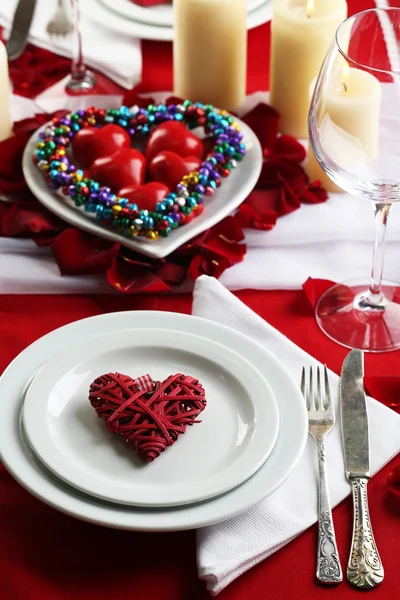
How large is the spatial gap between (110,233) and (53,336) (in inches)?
9.0

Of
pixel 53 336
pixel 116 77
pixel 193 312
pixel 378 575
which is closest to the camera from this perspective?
pixel 378 575

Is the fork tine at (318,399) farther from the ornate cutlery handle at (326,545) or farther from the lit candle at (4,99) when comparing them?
the lit candle at (4,99)

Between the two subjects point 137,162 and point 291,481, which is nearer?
point 291,481

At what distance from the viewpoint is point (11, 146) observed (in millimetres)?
1080

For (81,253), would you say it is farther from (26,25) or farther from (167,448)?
(26,25)

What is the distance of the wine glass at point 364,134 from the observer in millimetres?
765

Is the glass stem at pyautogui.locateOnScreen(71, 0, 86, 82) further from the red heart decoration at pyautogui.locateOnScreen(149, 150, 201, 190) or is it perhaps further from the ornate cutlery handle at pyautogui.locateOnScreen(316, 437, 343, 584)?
the ornate cutlery handle at pyautogui.locateOnScreen(316, 437, 343, 584)

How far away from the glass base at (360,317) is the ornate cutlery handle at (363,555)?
0.22 meters

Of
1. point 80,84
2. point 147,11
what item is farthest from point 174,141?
point 147,11

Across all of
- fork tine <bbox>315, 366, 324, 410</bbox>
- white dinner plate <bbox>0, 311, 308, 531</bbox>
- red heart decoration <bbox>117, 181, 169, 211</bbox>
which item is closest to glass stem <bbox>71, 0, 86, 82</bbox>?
red heart decoration <bbox>117, 181, 169, 211</bbox>

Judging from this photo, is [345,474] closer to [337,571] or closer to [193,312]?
[337,571]

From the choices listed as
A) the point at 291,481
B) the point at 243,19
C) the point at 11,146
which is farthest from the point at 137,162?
the point at 291,481

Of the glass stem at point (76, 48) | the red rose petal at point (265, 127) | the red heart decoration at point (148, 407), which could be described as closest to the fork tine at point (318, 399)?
the red heart decoration at point (148, 407)

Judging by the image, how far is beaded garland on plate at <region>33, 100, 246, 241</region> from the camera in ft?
3.07
